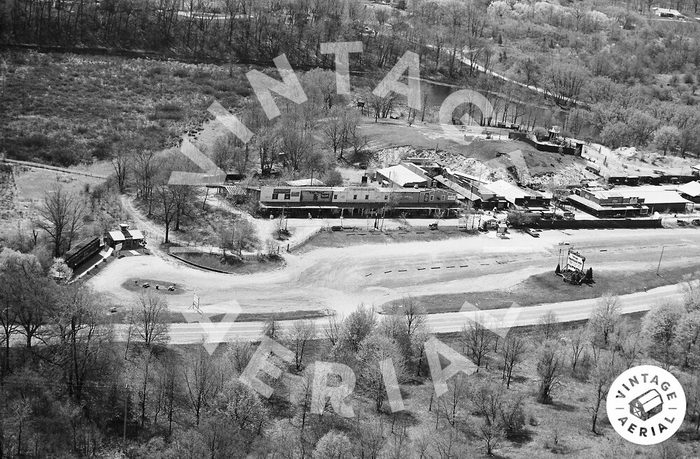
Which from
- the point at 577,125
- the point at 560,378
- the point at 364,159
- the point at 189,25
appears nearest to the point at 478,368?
the point at 560,378

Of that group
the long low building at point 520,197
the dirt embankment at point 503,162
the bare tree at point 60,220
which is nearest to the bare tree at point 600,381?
the long low building at point 520,197

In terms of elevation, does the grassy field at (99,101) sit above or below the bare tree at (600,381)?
above

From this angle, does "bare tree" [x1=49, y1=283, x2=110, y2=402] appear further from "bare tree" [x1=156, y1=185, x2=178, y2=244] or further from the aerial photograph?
"bare tree" [x1=156, y1=185, x2=178, y2=244]

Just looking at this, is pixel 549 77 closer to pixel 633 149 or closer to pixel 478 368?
pixel 633 149

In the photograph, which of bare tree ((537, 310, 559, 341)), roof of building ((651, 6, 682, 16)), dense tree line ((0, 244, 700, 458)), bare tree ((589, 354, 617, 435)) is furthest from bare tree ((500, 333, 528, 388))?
roof of building ((651, 6, 682, 16))

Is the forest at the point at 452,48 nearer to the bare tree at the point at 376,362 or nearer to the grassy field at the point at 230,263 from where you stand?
the grassy field at the point at 230,263

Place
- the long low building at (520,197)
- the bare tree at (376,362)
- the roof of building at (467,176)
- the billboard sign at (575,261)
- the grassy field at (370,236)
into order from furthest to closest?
the roof of building at (467,176), the long low building at (520,197), the grassy field at (370,236), the billboard sign at (575,261), the bare tree at (376,362)
